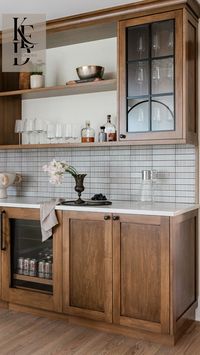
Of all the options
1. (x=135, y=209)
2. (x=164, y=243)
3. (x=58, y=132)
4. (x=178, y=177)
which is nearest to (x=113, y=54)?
(x=58, y=132)

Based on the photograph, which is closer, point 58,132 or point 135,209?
point 135,209

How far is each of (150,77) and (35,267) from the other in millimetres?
1647

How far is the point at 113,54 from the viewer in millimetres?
3223

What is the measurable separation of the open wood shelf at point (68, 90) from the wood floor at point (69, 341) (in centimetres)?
177

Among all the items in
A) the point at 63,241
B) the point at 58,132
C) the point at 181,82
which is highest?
the point at 181,82

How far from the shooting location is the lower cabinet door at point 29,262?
2.88m

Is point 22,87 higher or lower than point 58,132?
higher

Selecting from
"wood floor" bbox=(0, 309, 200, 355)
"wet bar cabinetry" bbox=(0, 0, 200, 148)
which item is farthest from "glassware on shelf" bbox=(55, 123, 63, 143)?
"wood floor" bbox=(0, 309, 200, 355)

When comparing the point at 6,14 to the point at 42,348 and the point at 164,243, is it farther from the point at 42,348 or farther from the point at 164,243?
the point at 42,348

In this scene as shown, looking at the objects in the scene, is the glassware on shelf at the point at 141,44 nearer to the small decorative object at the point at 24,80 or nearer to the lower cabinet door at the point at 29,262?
the small decorative object at the point at 24,80

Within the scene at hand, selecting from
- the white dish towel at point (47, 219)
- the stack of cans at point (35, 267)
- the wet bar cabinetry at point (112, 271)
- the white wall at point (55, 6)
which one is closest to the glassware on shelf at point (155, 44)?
the white wall at point (55, 6)

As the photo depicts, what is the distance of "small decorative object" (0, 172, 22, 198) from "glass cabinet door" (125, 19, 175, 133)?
1170 mm

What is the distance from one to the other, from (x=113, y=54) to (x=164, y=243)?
163cm

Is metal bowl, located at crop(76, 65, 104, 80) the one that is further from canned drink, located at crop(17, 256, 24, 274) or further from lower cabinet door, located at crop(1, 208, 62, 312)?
canned drink, located at crop(17, 256, 24, 274)
